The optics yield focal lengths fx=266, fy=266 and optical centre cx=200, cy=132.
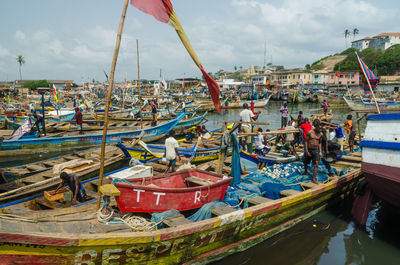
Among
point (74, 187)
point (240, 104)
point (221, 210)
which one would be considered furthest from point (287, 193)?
point (240, 104)

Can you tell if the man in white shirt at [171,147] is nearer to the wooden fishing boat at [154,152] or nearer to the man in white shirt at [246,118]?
the wooden fishing boat at [154,152]

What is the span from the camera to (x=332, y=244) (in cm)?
671

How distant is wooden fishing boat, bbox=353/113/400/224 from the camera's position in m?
5.98

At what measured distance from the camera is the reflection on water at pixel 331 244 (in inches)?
239

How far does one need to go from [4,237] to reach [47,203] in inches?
160

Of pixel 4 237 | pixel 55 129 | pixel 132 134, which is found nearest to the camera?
pixel 4 237

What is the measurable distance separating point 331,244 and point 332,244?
0.02m

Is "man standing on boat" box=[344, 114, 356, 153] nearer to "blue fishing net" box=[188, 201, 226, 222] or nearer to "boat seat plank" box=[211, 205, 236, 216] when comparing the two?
"boat seat plank" box=[211, 205, 236, 216]

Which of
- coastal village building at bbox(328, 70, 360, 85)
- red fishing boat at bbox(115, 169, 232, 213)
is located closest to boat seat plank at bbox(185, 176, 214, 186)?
red fishing boat at bbox(115, 169, 232, 213)

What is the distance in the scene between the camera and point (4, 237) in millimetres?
3379

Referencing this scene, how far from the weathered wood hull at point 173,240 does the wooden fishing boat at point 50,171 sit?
430cm

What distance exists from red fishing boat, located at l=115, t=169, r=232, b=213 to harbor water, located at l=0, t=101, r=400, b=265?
1417 mm

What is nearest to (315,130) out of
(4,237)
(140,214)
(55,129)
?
(140,214)

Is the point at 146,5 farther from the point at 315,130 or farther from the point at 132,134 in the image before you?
the point at 132,134
